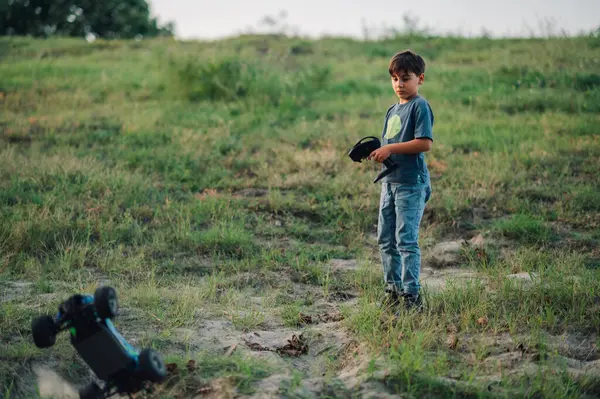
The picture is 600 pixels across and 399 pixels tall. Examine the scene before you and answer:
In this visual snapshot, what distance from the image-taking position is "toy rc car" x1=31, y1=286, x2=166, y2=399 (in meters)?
3.17

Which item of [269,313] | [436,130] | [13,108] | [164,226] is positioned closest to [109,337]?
[269,313]

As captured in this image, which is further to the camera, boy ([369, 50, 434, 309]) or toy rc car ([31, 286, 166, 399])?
boy ([369, 50, 434, 309])

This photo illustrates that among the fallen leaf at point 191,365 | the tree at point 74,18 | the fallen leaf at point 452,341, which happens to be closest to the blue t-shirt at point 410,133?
the fallen leaf at point 452,341

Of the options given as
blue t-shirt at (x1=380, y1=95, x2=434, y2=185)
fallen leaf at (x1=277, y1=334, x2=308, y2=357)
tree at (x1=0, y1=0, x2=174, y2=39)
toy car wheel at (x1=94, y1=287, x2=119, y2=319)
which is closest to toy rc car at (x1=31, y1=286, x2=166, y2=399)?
toy car wheel at (x1=94, y1=287, x2=119, y2=319)

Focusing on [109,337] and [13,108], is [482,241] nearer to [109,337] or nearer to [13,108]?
[109,337]

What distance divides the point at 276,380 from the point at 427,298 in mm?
1577

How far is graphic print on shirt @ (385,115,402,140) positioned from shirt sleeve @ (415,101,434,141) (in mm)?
162

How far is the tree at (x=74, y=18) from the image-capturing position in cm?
3350

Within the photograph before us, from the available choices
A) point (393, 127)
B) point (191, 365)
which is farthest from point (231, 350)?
point (393, 127)

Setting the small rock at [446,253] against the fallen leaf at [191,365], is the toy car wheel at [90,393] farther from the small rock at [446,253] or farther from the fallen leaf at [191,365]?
the small rock at [446,253]

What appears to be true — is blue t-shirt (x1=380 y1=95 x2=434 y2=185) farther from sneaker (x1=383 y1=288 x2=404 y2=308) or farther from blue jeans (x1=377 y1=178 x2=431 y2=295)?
sneaker (x1=383 y1=288 x2=404 y2=308)

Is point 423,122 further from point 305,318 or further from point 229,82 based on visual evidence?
point 229,82

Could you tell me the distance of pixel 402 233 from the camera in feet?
14.3

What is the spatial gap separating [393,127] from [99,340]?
8.46 feet
